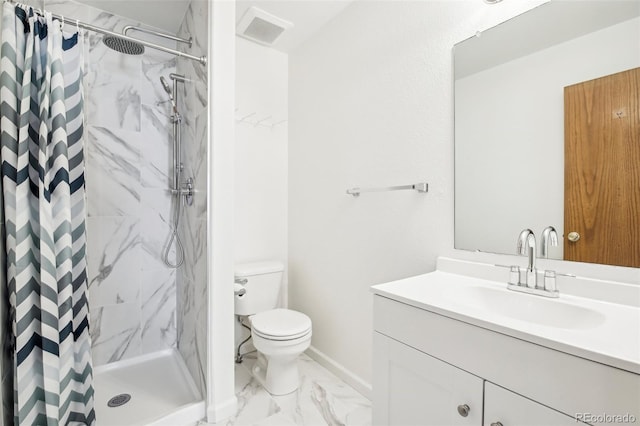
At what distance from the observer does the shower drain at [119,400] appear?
5.60 ft

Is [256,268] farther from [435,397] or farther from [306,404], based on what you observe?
[435,397]

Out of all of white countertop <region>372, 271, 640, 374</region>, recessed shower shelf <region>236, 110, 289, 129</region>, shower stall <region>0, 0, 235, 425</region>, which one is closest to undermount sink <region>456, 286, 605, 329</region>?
white countertop <region>372, 271, 640, 374</region>

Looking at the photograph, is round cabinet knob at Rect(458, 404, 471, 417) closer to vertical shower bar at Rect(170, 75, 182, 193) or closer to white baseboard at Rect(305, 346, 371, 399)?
white baseboard at Rect(305, 346, 371, 399)

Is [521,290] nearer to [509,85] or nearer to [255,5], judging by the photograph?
[509,85]

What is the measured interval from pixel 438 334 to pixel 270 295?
1528 mm

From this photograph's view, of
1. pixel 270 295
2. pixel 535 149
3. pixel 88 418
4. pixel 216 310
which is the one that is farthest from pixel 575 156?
pixel 88 418

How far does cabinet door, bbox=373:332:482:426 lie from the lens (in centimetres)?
86

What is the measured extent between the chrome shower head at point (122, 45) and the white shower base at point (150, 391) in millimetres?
1921

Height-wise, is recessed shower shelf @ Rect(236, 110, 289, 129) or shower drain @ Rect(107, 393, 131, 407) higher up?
recessed shower shelf @ Rect(236, 110, 289, 129)

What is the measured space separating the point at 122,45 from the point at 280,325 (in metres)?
1.80

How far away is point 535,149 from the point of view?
1156mm

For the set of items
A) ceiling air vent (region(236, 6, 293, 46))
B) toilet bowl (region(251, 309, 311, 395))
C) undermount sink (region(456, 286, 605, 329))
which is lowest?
toilet bowl (region(251, 309, 311, 395))

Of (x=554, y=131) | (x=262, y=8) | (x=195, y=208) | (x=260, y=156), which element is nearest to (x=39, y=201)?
(x=195, y=208)

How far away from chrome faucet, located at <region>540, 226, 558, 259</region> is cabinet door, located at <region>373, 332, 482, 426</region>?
0.58 meters
